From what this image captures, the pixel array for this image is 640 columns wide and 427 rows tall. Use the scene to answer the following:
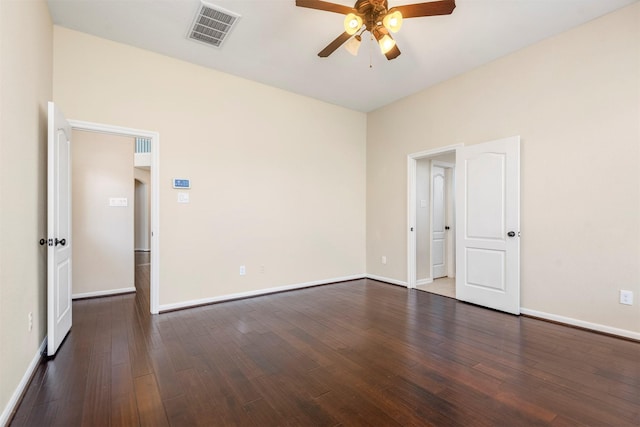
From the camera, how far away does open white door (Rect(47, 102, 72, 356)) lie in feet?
8.07

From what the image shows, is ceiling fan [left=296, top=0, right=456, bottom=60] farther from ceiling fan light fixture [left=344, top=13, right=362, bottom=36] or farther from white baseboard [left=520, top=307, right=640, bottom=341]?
white baseboard [left=520, top=307, right=640, bottom=341]

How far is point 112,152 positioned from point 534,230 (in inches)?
236

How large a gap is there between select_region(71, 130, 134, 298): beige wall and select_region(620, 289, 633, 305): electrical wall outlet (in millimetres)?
6301

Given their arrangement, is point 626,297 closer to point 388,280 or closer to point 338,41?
point 388,280

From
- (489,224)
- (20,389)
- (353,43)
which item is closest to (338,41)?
(353,43)

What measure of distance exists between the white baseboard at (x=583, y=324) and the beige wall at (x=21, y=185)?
4693mm

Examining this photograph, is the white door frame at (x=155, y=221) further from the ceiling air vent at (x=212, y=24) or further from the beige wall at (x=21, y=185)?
the ceiling air vent at (x=212, y=24)

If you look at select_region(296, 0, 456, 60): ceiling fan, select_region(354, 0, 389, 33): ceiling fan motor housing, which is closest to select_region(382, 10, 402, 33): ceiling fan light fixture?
select_region(296, 0, 456, 60): ceiling fan

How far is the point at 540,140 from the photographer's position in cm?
344

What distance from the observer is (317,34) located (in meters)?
3.21

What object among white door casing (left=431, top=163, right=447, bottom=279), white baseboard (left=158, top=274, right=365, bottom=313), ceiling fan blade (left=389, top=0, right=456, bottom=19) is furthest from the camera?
white door casing (left=431, top=163, right=447, bottom=279)

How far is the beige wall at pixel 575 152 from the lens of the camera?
2871 mm

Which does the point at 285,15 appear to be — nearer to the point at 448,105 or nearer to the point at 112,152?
the point at 448,105

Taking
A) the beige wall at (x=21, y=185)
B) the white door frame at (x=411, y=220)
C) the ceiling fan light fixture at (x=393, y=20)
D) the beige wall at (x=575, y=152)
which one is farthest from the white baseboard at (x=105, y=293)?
the beige wall at (x=575, y=152)
